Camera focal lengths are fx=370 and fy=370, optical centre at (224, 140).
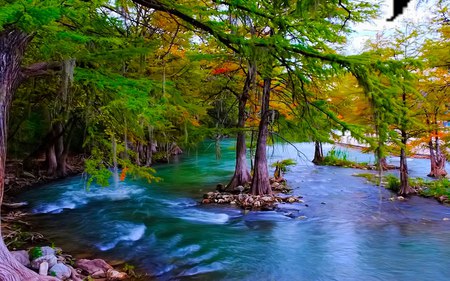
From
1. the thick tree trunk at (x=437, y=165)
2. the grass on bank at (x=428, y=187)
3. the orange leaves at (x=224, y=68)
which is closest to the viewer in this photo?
the grass on bank at (x=428, y=187)

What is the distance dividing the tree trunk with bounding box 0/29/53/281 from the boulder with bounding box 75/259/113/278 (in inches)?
70.2

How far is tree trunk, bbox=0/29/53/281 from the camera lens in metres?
5.55

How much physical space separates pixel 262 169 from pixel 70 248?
333 inches

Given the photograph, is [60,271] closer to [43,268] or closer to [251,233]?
[43,268]

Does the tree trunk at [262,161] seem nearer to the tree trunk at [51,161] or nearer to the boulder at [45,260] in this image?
the boulder at [45,260]

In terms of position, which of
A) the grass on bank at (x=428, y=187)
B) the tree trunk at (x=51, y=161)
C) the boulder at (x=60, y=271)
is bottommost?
the boulder at (x=60, y=271)

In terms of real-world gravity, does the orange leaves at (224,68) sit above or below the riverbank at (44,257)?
above

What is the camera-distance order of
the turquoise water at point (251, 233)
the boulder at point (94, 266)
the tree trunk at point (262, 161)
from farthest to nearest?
the tree trunk at point (262, 161)
the turquoise water at point (251, 233)
the boulder at point (94, 266)

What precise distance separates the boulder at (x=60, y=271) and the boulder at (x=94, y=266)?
25.6 inches

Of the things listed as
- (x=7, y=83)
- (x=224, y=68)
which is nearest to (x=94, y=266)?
(x=7, y=83)

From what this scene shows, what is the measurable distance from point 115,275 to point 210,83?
11540 millimetres

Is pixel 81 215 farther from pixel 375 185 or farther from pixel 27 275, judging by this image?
pixel 375 185

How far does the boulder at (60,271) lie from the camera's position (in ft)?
22.6

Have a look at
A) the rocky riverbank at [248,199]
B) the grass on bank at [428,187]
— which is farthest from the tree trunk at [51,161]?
the grass on bank at [428,187]
